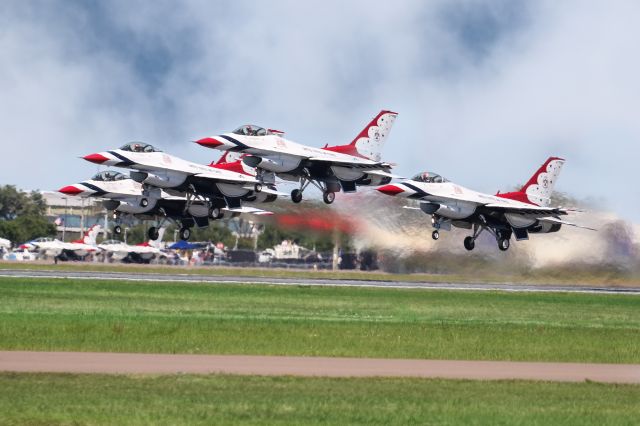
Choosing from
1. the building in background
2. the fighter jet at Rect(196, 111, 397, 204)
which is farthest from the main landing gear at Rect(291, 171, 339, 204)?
the building in background

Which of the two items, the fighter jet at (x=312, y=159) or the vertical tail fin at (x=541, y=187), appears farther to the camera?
the vertical tail fin at (x=541, y=187)

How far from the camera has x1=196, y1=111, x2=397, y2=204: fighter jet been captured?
7106 cm

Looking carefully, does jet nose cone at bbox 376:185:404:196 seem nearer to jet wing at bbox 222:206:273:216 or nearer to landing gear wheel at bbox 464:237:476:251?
landing gear wheel at bbox 464:237:476:251

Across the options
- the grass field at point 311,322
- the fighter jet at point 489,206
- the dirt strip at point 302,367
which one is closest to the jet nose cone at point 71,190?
the grass field at point 311,322

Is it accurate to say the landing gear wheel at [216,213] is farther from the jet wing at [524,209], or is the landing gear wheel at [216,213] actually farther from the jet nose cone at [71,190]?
the jet wing at [524,209]

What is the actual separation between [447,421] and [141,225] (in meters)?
145

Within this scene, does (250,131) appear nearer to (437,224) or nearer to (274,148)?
(274,148)

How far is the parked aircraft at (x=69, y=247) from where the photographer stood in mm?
132250

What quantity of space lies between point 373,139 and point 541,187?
1236 cm

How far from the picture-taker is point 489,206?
7731 cm

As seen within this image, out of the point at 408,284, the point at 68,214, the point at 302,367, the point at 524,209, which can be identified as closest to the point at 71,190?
the point at 408,284

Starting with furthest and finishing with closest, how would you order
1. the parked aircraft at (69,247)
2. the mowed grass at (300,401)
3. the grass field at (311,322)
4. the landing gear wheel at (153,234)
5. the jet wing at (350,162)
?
1. the parked aircraft at (69,247)
2. the landing gear wheel at (153,234)
3. the jet wing at (350,162)
4. the grass field at (311,322)
5. the mowed grass at (300,401)

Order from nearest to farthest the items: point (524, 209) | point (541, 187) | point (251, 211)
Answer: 1. point (524, 209)
2. point (541, 187)
3. point (251, 211)

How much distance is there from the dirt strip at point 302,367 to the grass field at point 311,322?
180 cm
